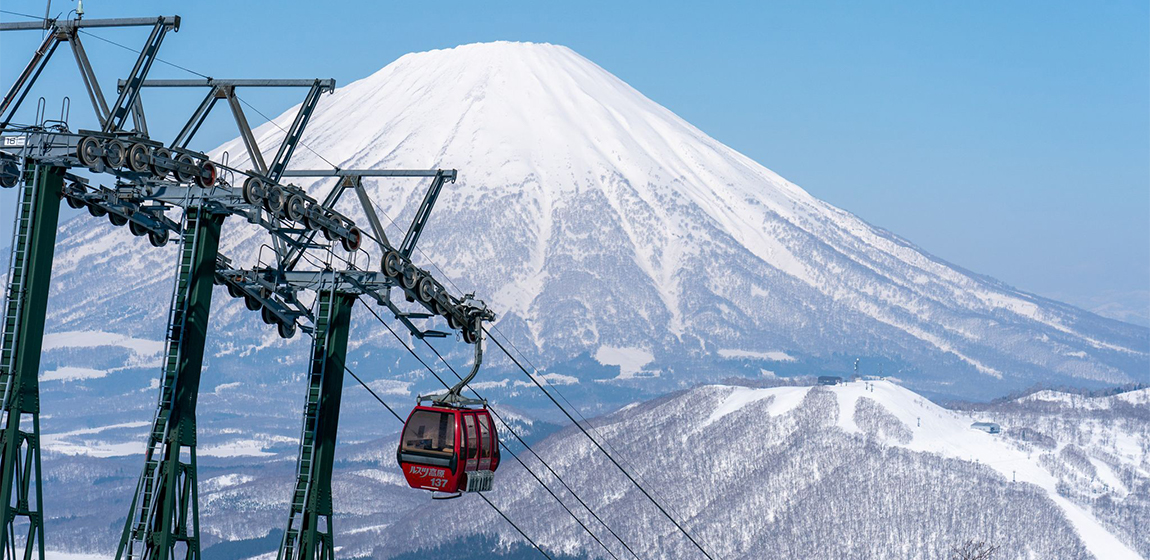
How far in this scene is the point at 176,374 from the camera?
35719 millimetres

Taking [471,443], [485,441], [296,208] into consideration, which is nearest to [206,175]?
[296,208]

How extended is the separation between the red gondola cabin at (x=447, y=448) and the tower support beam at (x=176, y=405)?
6327 millimetres

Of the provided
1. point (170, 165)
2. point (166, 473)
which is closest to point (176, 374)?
point (166, 473)

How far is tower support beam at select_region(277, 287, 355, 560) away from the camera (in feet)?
127

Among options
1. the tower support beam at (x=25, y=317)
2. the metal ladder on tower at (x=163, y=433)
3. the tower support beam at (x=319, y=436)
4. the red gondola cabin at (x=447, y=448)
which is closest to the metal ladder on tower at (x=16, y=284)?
the tower support beam at (x=25, y=317)

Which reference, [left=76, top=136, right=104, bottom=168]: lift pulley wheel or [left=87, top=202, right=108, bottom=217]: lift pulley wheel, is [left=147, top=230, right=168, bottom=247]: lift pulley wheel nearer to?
[left=87, top=202, right=108, bottom=217]: lift pulley wheel

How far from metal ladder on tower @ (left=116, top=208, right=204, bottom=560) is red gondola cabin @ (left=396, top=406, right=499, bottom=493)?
6.61 meters

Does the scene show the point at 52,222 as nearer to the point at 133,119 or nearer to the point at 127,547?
the point at 133,119

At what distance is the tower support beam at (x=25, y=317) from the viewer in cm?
3412

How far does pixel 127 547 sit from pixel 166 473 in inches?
72.4

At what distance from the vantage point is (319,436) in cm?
3906

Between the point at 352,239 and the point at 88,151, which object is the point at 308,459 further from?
the point at 88,151

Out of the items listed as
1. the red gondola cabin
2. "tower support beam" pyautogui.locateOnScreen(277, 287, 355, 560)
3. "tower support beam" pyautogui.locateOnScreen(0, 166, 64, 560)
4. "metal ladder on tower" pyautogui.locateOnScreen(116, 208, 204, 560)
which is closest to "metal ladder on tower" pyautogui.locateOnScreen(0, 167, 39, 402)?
"tower support beam" pyautogui.locateOnScreen(0, 166, 64, 560)

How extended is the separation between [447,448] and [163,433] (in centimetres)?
774
